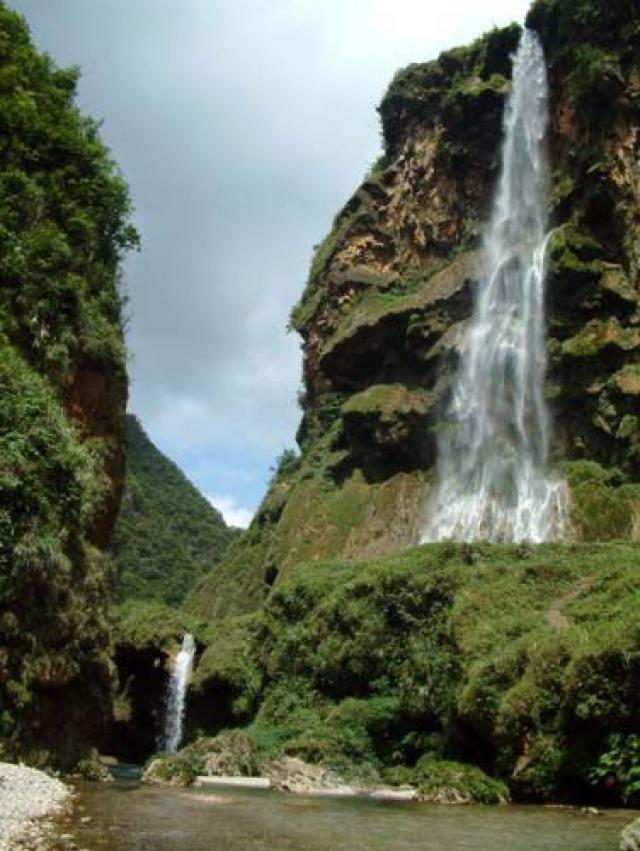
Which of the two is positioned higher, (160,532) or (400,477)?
(160,532)

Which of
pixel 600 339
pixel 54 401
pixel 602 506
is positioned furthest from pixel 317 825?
pixel 600 339

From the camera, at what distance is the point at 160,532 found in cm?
9412

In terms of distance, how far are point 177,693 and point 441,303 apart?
25.4 metres

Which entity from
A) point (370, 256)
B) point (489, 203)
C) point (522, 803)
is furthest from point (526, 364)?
point (522, 803)

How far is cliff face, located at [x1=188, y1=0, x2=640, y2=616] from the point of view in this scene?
43.9 metres

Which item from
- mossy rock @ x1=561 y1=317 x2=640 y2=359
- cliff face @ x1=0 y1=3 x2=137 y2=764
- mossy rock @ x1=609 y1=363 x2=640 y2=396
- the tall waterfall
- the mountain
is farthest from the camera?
the tall waterfall

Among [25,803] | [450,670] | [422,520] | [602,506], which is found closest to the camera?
[25,803]

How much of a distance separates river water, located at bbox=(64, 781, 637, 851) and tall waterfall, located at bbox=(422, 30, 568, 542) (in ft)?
84.4

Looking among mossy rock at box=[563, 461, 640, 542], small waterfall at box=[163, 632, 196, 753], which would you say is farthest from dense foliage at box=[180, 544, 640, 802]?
mossy rock at box=[563, 461, 640, 542]

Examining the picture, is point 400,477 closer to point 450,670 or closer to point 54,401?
point 450,670

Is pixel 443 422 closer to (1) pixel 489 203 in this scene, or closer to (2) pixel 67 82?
(1) pixel 489 203

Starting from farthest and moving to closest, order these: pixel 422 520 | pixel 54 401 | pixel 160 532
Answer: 1. pixel 160 532
2. pixel 422 520
3. pixel 54 401

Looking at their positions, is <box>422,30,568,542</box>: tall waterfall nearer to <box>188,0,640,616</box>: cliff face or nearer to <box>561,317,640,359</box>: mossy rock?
<box>188,0,640,616</box>: cliff face

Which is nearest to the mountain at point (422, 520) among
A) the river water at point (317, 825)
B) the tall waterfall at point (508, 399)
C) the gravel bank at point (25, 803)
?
the tall waterfall at point (508, 399)
